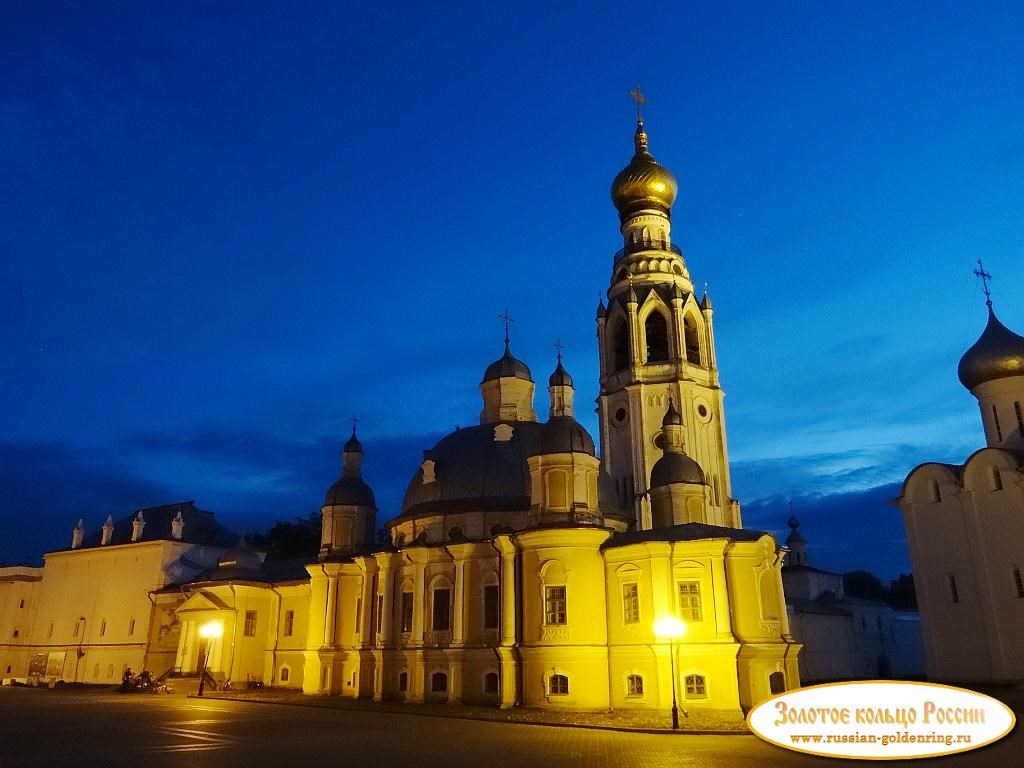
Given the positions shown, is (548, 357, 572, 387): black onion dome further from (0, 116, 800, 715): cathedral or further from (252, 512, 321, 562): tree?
(252, 512, 321, 562): tree

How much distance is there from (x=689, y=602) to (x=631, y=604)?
81.7 inches

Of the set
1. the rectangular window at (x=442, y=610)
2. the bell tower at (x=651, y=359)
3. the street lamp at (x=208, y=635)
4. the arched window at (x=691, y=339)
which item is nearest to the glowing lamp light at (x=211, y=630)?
the street lamp at (x=208, y=635)

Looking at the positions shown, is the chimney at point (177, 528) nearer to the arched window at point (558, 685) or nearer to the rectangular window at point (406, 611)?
the rectangular window at point (406, 611)

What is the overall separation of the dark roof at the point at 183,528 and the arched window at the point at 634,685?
35815mm

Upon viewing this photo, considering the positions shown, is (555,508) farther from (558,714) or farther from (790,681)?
(790,681)

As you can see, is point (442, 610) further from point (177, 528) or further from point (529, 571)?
point (177, 528)

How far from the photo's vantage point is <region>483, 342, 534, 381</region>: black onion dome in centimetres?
4006

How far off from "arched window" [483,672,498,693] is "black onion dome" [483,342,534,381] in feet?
49.0

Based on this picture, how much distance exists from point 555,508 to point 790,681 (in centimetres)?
1004

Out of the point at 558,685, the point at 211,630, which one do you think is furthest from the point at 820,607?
the point at 211,630

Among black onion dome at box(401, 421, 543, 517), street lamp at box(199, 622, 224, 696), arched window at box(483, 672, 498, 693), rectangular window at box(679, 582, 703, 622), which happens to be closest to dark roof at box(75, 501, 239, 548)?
street lamp at box(199, 622, 224, 696)

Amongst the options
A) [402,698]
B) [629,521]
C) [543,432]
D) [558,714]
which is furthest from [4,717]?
[629,521]

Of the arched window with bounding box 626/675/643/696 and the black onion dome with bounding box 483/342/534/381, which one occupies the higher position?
the black onion dome with bounding box 483/342/534/381

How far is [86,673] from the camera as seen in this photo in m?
52.0
